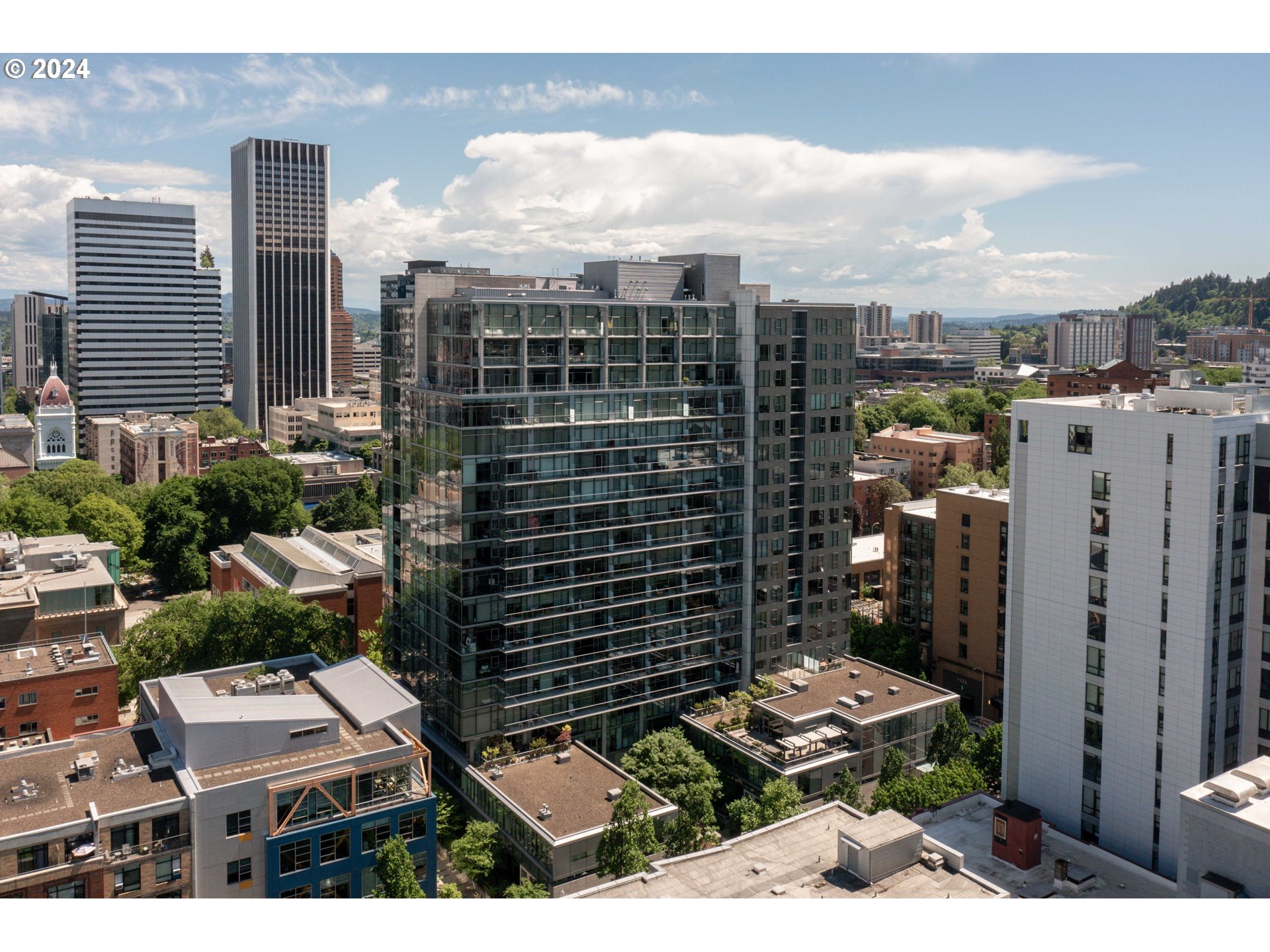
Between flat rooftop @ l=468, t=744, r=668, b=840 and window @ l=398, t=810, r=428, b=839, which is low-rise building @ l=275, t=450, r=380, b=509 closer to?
flat rooftop @ l=468, t=744, r=668, b=840

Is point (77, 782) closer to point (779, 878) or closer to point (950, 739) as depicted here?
point (779, 878)

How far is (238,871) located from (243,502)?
62474 millimetres

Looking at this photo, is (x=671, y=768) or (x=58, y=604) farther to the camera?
(x=58, y=604)

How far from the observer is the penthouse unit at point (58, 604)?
49.3m

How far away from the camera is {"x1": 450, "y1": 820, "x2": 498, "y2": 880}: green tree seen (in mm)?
34969

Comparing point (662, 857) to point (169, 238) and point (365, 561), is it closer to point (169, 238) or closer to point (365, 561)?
point (365, 561)

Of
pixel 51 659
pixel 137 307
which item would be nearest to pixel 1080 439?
pixel 51 659

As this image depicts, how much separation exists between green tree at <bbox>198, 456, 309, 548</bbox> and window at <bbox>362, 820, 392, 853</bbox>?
60995 millimetres

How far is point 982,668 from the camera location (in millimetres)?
55969

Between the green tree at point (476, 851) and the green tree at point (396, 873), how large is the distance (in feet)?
15.9

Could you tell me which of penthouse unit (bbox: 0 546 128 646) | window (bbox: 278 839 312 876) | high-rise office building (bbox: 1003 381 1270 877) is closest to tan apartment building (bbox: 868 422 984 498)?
high-rise office building (bbox: 1003 381 1270 877)

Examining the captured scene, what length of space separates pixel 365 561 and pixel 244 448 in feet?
234

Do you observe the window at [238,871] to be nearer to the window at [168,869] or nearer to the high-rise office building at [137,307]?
the window at [168,869]

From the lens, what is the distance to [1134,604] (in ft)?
104
